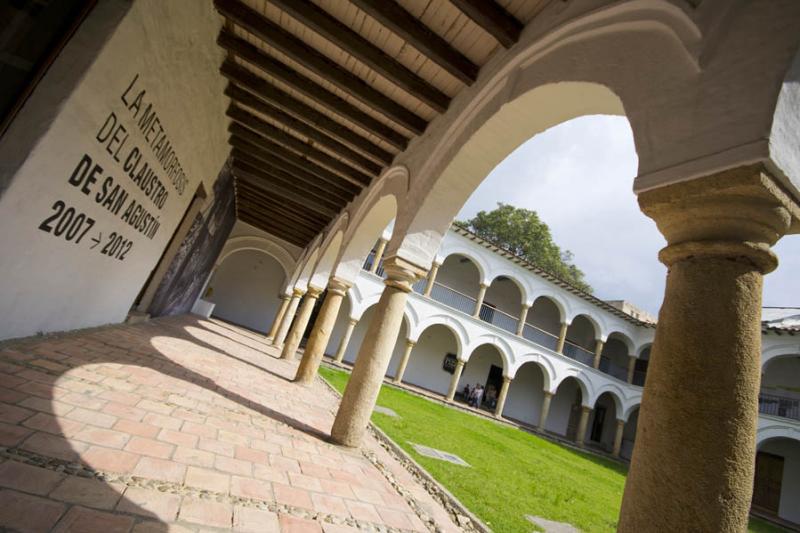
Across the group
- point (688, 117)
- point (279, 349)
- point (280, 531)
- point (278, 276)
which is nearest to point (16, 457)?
point (280, 531)

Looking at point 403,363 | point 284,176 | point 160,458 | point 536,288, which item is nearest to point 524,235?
point 536,288

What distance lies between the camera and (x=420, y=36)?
3713mm

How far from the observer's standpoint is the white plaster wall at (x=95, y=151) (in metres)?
2.93

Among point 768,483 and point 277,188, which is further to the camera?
point 768,483

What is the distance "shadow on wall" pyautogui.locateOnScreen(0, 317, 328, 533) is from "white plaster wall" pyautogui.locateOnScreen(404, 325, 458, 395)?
1469cm

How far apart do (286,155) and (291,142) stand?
72cm

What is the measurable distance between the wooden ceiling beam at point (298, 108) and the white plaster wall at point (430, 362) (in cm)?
1417

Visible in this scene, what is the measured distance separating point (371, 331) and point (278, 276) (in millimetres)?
17420

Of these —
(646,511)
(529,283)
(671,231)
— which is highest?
(529,283)

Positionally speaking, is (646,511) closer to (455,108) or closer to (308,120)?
(455,108)

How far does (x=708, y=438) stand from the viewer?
1.25m

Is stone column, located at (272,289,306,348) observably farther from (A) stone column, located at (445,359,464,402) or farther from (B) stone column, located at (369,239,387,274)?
(A) stone column, located at (445,359,464,402)

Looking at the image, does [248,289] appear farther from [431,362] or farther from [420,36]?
[420,36]

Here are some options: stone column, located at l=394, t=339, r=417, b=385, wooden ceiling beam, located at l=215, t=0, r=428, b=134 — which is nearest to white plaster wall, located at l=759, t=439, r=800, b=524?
stone column, located at l=394, t=339, r=417, b=385
